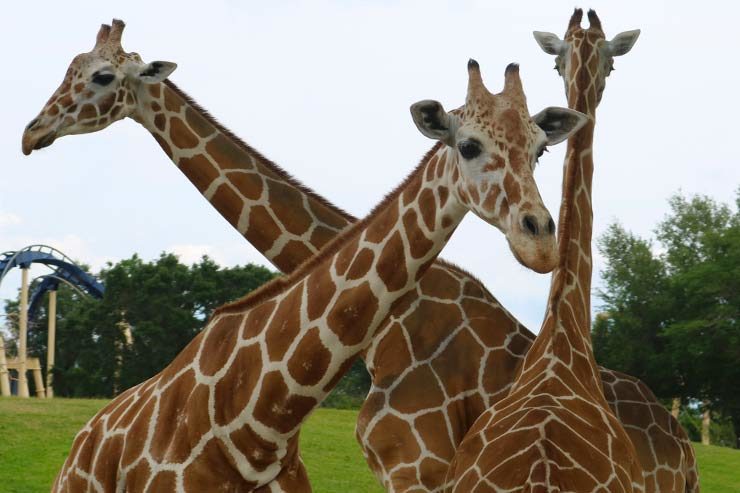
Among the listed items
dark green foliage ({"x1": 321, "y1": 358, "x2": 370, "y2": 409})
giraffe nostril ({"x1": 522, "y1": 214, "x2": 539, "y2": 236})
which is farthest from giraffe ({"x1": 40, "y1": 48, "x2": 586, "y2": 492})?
dark green foliage ({"x1": 321, "y1": 358, "x2": 370, "y2": 409})

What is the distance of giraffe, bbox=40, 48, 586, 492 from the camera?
5613 millimetres

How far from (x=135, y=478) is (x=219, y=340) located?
0.87 m

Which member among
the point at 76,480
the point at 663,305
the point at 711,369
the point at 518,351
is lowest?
the point at 76,480

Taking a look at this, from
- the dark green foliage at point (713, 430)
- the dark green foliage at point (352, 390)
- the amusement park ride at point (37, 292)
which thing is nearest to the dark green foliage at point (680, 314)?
the dark green foliage at point (713, 430)

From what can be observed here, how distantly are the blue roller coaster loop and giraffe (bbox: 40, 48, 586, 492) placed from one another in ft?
120

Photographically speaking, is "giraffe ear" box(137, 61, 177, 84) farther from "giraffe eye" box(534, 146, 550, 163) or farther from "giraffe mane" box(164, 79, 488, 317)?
"giraffe eye" box(534, 146, 550, 163)

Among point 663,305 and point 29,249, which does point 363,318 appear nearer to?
point 663,305

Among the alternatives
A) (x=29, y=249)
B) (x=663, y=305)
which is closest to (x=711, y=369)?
(x=663, y=305)

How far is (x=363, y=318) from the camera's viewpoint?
5.70 metres

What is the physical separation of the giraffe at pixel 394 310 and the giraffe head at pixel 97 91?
1cm

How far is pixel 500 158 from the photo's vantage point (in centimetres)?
546

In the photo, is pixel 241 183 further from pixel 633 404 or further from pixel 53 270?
pixel 53 270

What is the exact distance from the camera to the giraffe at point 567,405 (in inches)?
231

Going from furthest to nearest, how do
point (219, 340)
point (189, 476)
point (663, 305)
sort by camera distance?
1. point (663, 305)
2. point (219, 340)
3. point (189, 476)
